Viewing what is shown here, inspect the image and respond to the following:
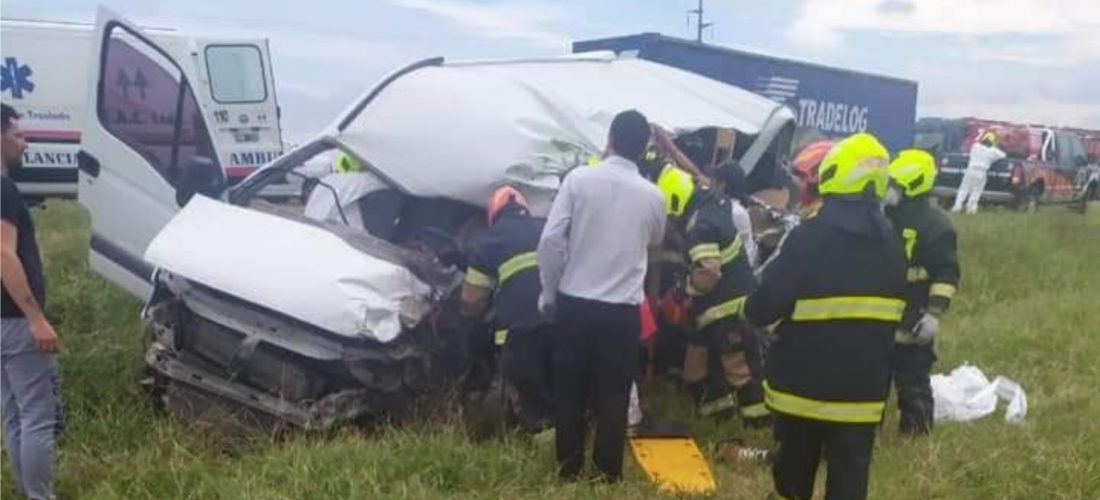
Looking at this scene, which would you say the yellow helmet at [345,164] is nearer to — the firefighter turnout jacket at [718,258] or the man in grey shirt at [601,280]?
the man in grey shirt at [601,280]

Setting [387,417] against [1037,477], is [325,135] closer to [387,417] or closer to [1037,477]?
[387,417]

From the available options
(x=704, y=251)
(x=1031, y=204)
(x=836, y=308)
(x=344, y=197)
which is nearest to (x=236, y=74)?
(x=344, y=197)

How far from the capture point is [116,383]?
21.1 feet

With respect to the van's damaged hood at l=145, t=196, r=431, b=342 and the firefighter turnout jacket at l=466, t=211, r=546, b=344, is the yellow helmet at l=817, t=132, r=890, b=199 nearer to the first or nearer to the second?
the firefighter turnout jacket at l=466, t=211, r=546, b=344

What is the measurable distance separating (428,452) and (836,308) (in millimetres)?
1906

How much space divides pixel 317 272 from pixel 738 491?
2090mm

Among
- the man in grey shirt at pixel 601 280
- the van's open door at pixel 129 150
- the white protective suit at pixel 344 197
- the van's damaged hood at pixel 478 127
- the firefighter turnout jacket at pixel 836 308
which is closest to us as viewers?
the firefighter turnout jacket at pixel 836 308

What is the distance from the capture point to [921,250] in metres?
6.20

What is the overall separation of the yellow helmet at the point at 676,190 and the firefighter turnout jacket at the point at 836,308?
1952 mm

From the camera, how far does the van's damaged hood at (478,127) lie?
6148 mm

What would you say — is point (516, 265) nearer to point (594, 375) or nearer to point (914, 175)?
point (594, 375)

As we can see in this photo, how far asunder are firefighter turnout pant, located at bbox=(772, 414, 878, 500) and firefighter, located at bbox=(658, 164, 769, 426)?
1626 millimetres

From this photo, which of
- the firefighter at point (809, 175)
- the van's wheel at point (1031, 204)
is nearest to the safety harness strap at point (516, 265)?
the firefighter at point (809, 175)

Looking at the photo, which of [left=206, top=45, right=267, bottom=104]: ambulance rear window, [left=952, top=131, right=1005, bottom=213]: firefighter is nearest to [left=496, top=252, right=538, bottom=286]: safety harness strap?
[left=206, top=45, right=267, bottom=104]: ambulance rear window
